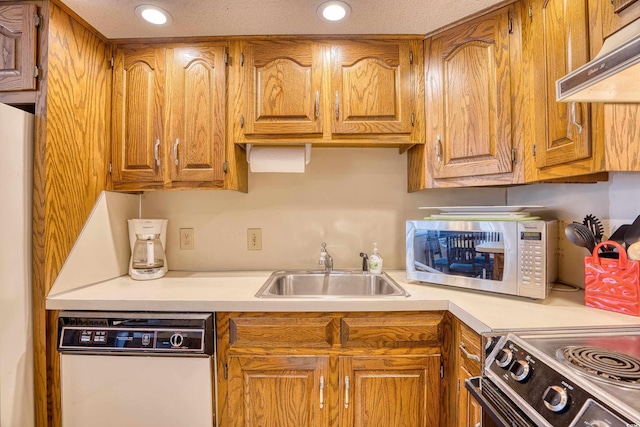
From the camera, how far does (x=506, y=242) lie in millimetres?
1267

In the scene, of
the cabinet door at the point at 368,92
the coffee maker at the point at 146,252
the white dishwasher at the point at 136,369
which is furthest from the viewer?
the coffee maker at the point at 146,252

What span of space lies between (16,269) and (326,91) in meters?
1.51

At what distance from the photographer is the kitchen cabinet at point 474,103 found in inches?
51.8

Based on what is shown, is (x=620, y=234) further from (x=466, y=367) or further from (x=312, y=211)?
(x=312, y=211)

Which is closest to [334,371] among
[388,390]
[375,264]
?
[388,390]

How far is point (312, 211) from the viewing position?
1884 millimetres

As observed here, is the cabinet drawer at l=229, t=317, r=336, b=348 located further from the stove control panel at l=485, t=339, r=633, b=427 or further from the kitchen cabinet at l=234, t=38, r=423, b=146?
the kitchen cabinet at l=234, t=38, r=423, b=146

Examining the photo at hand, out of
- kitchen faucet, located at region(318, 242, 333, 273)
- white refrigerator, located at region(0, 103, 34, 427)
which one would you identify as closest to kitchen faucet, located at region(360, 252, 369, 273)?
kitchen faucet, located at region(318, 242, 333, 273)

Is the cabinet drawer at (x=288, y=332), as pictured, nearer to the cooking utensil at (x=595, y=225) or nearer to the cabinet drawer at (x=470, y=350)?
the cabinet drawer at (x=470, y=350)

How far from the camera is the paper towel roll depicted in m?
1.63

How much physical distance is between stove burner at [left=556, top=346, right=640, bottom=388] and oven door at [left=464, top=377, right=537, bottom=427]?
0.17 m

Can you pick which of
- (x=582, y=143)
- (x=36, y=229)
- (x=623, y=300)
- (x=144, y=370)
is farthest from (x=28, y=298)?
(x=623, y=300)

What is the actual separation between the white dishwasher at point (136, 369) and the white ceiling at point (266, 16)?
4.27ft

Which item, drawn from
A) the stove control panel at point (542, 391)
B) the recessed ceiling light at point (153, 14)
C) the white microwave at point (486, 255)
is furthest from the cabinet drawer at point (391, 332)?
the recessed ceiling light at point (153, 14)
